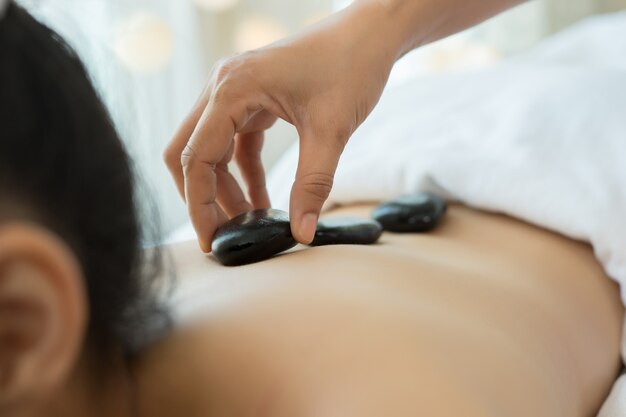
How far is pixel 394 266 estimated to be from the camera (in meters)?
0.87

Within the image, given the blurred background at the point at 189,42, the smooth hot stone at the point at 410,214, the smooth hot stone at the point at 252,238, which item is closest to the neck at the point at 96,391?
the smooth hot stone at the point at 252,238

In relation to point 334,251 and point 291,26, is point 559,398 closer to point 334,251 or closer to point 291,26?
point 334,251

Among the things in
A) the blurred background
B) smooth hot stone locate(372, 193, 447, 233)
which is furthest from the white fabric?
the blurred background

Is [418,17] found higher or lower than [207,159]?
higher

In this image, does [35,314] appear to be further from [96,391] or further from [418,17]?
[418,17]

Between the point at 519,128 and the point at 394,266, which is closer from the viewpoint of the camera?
the point at 394,266

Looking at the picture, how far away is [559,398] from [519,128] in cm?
52

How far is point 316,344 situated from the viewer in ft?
2.24

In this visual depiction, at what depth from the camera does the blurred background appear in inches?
91.9

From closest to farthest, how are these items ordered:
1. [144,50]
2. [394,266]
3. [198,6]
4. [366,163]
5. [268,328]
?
[268,328], [394,266], [366,163], [144,50], [198,6]

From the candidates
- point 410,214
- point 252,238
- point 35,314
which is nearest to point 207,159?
point 252,238

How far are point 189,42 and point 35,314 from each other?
7.34 ft

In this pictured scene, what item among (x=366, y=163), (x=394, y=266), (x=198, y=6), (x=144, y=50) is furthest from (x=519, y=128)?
(x=198, y=6)

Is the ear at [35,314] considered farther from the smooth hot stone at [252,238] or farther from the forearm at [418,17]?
the forearm at [418,17]
